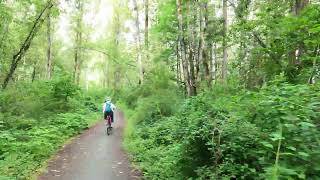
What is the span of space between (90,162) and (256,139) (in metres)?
6.91

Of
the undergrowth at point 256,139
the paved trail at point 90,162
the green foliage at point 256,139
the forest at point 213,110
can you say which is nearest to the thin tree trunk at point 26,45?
the forest at point 213,110

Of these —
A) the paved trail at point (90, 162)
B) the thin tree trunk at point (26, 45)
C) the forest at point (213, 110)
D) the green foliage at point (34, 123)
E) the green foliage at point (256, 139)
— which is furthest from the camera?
the thin tree trunk at point (26, 45)

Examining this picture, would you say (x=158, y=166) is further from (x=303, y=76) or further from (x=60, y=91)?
(x=60, y=91)

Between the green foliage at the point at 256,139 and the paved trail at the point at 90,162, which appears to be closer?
the green foliage at the point at 256,139

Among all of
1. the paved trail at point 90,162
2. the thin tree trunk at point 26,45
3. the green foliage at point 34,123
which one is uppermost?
the thin tree trunk at point 26,45

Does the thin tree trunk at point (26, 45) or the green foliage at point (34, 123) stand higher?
the thin tree trunk at point (26, 45)

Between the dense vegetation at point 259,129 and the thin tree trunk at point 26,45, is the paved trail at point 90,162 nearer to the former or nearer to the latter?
the dense vegetation at point 259,129

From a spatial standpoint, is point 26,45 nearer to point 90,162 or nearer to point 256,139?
point 90,162

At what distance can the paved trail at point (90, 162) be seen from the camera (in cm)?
980

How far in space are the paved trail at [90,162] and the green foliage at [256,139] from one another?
173cm

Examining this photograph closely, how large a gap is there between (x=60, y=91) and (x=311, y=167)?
1853 cm

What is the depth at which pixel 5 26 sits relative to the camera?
21703 millimetres

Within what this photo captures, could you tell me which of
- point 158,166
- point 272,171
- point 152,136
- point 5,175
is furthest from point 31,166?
point 272,171

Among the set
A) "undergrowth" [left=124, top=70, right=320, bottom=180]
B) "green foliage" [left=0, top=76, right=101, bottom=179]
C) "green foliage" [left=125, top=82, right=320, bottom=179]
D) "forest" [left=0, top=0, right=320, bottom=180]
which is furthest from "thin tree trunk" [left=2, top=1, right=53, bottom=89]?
"green foliage" [left=125, top=82, right=320, bottom=179]
